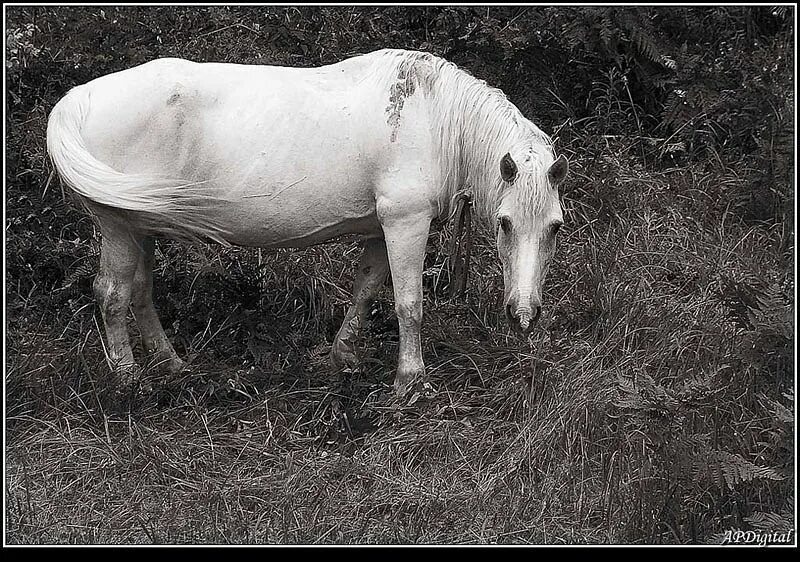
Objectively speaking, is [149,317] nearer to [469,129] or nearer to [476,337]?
[476,337]

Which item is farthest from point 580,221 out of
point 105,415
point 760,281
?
point 105,415

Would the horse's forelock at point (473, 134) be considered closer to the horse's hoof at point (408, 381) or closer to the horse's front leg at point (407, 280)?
the horse's front leg at point (407, 280)

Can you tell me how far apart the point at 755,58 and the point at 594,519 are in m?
4.21

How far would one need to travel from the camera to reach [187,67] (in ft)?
15.1

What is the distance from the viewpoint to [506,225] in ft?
14.5

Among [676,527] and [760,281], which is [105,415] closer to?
[676,527]

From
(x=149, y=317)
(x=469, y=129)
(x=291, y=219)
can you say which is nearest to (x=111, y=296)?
(x=149, y=317)

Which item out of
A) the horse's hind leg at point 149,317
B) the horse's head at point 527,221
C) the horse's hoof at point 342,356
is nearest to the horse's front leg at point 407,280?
the horse's hoof at point 342,356

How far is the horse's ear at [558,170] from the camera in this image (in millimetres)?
4312

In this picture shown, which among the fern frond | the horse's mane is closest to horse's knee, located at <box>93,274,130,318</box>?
the horse's mane

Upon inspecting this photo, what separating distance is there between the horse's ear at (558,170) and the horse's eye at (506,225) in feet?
0.89

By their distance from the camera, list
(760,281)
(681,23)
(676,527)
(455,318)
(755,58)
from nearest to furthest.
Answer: (676,527) → (760,281) → (455,318) → (755,58) → (681,23)

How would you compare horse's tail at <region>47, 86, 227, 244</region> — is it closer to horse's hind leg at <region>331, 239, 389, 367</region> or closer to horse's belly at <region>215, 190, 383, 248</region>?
horse's belly at <region>215, 190, 383, 248</region>

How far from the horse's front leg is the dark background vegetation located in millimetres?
183
